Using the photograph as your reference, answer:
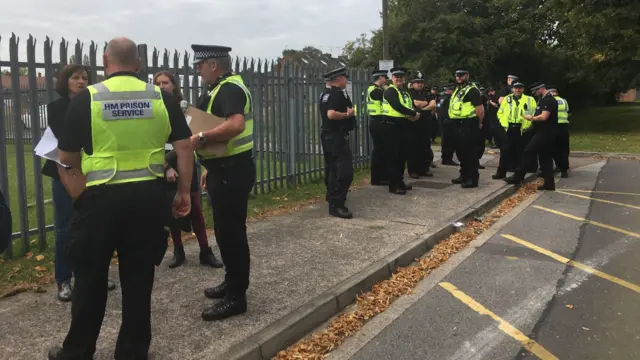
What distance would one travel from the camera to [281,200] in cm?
826

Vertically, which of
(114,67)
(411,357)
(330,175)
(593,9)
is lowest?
(411,357)

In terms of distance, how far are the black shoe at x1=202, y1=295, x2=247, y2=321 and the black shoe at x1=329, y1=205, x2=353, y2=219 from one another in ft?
10.8

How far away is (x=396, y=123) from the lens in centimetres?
841

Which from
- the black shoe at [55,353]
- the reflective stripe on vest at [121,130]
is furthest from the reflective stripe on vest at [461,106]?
the black shoe at [55,353]

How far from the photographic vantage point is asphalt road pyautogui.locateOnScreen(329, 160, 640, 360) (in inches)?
143

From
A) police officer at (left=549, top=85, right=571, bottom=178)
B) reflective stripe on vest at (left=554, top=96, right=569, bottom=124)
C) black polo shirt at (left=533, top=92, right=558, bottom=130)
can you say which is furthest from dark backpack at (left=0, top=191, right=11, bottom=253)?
police officer at (left=549, top=85, right=571, bottom=178)

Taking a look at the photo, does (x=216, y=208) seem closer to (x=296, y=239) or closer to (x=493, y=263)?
(x=296, y=239)

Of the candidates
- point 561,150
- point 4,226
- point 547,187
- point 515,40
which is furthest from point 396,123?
point 515,40

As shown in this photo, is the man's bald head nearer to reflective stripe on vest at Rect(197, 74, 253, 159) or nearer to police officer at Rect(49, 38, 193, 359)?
police officer at Rect(49, 38, 193, 359)

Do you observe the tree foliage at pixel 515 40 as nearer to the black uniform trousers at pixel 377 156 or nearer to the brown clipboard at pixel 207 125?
the black uniform trousers at pixel 377 156

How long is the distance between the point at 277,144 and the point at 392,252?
3.96 metres

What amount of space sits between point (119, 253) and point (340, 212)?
4416 mm

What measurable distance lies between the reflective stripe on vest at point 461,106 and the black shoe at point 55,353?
24.2 ft

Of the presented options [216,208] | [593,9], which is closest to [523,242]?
[216,208]
